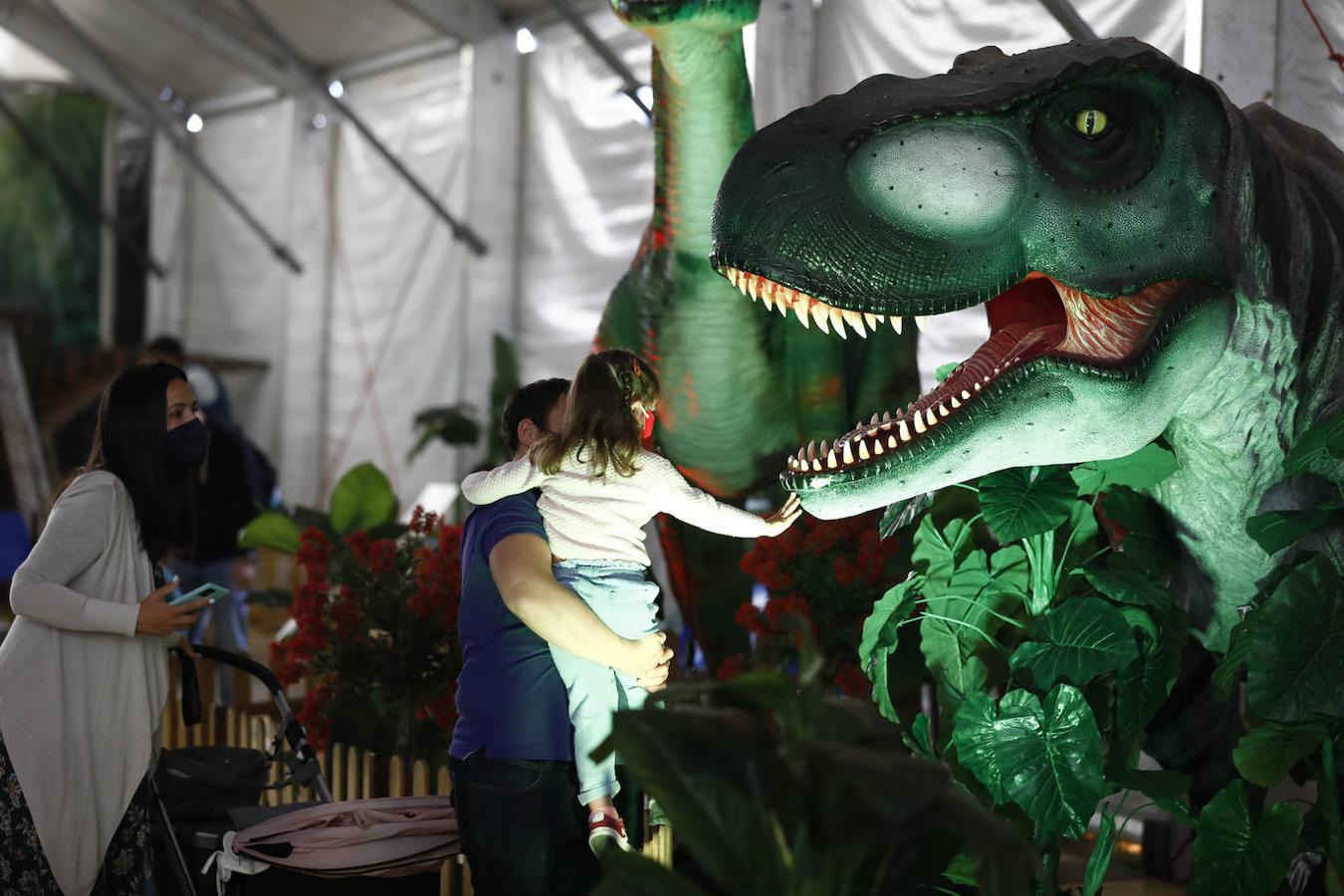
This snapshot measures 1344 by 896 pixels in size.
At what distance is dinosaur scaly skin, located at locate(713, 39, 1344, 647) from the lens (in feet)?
5.38

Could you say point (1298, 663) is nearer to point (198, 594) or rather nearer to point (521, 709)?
point (521, 709)

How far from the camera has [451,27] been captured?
7547 mm

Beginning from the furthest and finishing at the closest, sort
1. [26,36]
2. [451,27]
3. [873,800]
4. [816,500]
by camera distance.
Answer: [26,36] → [451,27] → [816,500] → [873,800]

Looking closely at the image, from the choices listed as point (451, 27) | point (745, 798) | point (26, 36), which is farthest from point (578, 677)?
point (26, 36)

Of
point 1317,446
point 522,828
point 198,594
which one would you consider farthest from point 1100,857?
point 198,594

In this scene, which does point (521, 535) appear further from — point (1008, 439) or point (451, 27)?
point (451, 27)

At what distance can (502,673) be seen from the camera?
202 cm

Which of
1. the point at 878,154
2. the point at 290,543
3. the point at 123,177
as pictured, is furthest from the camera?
the point at 123,177

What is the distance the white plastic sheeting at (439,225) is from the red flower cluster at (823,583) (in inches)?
74.0

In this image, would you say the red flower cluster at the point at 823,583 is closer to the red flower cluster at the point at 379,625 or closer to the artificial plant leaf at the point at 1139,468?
the red flower cluster at the point at 379,625

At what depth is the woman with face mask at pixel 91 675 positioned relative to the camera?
94.5 inches

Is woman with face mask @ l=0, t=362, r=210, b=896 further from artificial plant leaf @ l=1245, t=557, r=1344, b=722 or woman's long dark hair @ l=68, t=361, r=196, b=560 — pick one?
artificial plant leaf @ l=1245, t=557, r=1344, b=722

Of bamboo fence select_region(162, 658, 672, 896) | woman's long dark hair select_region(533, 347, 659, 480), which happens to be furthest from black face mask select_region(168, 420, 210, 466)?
woman's long dark hair select_region(533, 347, 659, 480)

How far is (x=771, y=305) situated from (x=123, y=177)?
34.6 ft
